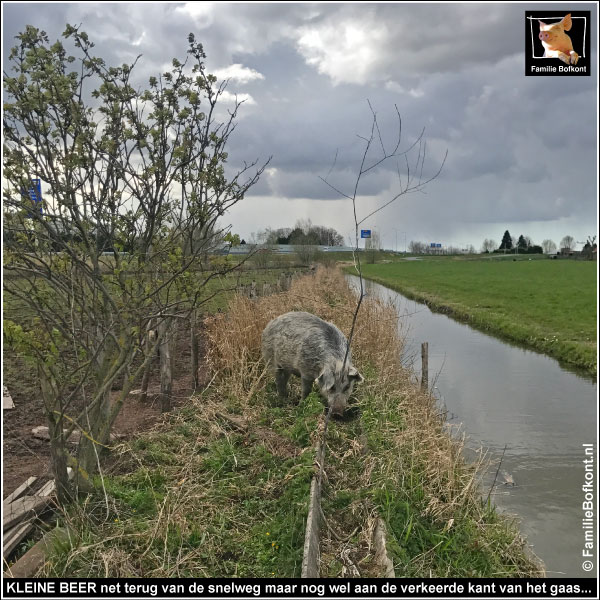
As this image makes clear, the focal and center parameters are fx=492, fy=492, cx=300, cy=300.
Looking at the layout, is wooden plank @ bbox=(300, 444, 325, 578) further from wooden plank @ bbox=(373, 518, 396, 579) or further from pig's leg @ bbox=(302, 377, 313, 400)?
pig's leg @ bbox=(302, 377, 313, 400)

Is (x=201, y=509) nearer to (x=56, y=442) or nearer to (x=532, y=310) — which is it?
(x=56, y=442)

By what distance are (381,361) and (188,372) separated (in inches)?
167

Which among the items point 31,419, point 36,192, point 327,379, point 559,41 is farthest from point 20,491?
point 559,41

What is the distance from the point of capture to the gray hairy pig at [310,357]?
7075 millimetres

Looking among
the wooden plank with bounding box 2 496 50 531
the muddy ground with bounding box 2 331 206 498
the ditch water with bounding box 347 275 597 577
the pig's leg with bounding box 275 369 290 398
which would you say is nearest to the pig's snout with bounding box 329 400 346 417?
the pig's leg with bounding box 275 369 290 398

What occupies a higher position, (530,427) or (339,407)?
(339,407)

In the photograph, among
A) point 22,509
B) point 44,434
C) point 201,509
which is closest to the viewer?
point 22,509

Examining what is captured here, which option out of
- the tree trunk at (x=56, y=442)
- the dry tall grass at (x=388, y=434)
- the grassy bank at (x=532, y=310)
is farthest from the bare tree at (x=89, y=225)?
the grassy bank at (x=532, y=310)

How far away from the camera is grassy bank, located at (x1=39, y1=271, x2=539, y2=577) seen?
4.36 m

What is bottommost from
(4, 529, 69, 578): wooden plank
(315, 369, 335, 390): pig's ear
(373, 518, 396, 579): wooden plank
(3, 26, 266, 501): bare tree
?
(373, 518, 396, 579): wooden plank

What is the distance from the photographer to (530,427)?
968cm

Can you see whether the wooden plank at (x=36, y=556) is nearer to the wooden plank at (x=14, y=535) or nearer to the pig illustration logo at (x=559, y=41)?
the wooden plank at (x=14, y=535)

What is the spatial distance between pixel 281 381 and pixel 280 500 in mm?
3136

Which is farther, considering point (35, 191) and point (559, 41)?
point (559, 41)
